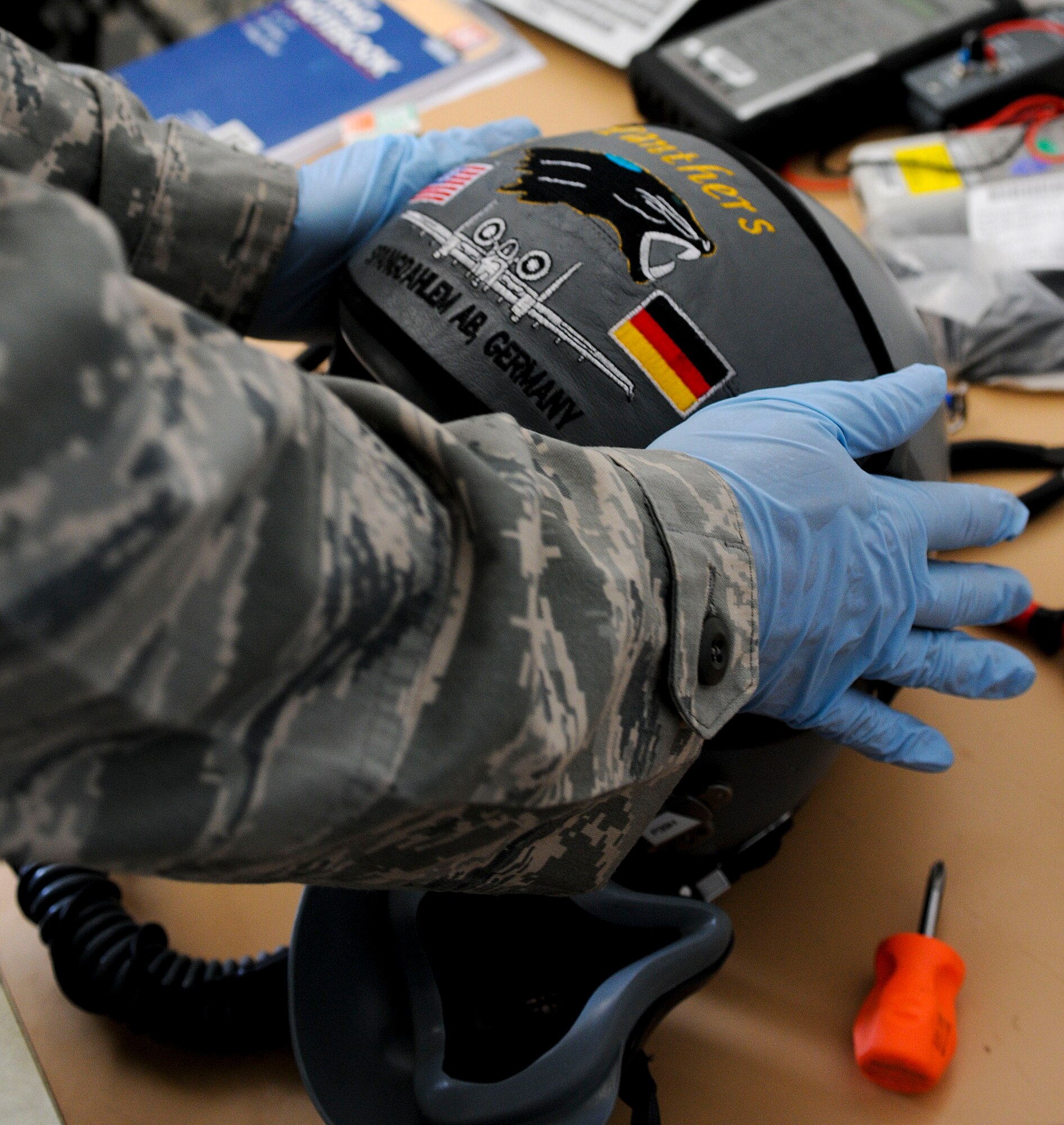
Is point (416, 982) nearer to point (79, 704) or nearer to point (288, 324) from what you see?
point (79, 704)

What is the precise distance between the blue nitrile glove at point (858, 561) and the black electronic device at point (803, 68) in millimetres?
639

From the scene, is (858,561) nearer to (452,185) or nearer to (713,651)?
(713,651)

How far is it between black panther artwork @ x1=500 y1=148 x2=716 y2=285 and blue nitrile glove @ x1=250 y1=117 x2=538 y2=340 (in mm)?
148

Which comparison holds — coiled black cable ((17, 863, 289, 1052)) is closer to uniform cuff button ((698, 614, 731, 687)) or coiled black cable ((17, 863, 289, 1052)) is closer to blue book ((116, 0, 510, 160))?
uniform cuff button ((698, 614, 731, 687))

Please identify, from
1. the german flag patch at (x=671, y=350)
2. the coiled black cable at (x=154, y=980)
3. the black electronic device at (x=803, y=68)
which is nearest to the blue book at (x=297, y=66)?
the black electronic device at (x=803, y=68)

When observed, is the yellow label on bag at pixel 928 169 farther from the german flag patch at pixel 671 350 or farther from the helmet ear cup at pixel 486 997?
the helmet ear cup at pixel 486 997

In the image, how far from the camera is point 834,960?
2.28 feet

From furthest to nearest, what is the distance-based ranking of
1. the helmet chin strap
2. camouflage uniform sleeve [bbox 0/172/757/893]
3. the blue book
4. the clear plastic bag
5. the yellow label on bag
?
1. the blue book
2. the yellow label on bag
3. the clear plastic bag
4. the helmet chin strap
5. camouflage uniform sleeve [bbox 0/172/757/893]

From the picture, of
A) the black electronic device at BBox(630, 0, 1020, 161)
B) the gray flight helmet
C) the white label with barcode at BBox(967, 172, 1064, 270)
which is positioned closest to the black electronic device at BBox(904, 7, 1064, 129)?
the black electronic device at BBox(630, 0, 1020, 161)

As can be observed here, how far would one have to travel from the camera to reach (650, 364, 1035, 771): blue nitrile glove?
56cm

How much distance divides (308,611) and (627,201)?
1.39ft

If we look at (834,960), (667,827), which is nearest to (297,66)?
(667,827)

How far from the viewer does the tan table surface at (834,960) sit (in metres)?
0.64

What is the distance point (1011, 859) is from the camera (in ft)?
2.35
